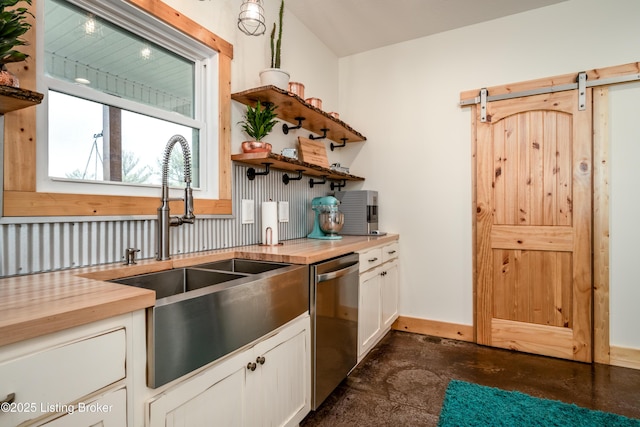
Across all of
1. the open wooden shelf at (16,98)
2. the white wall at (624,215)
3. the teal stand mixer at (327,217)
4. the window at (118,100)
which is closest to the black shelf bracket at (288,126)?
the teal stand mixer at (327,217)

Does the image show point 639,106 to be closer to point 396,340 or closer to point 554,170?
point 554,170

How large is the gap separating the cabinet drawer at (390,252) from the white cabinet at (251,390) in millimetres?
1327

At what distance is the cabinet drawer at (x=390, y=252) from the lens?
281 centimetres

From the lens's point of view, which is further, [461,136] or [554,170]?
[461,136]

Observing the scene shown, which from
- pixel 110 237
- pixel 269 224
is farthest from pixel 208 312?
pixel 269 224

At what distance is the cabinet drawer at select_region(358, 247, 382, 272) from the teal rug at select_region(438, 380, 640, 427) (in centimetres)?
94

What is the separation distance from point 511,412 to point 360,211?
6.08 ft

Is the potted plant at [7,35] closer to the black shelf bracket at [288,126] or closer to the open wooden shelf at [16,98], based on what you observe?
the open wooden shelf at [16,98]

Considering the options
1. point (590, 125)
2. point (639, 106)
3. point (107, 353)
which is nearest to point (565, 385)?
point (590, 125)

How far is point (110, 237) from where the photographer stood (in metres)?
1.43

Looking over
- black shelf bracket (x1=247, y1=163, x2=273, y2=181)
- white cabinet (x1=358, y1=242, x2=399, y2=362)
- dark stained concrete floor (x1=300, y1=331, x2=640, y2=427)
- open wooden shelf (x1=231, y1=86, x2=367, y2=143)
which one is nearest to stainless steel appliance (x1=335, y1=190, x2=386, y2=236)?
white cabinet (x1=358, y1=242, x2=399, y2=362)

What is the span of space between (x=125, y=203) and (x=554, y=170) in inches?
120

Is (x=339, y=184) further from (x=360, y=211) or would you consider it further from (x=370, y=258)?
(x=370, y=258)

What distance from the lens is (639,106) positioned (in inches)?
94.8
